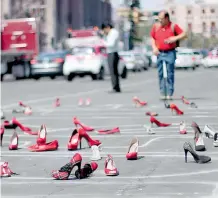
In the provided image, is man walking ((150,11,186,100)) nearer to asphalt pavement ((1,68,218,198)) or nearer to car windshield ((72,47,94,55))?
asphalt pavement ((1,68,218,198))

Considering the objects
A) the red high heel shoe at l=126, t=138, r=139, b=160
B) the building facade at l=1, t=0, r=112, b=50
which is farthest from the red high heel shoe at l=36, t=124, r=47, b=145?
the building facade at l=1, t=0, r=112, b=50

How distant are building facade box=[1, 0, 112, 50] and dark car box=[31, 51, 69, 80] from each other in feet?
174

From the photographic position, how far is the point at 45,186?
8055 mm

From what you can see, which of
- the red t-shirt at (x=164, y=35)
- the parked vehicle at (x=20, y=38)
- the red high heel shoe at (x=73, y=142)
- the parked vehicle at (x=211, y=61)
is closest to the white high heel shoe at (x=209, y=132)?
the red high heel shoe at (x=73, y=142)

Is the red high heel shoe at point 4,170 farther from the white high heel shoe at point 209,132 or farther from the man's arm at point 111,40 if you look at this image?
the man's arm at point 111,40

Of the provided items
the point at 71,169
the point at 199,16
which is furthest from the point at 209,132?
the point at 199,16

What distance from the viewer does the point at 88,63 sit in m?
43.8

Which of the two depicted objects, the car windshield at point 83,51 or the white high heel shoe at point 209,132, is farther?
the car windshield at point 83,51

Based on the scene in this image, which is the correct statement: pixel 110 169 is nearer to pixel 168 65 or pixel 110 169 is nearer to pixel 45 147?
pixel 45 147

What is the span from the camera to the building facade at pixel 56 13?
389ft

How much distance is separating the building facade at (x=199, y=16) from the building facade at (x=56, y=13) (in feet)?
47.9

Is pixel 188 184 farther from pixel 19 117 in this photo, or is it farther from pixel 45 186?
pixel 19 117

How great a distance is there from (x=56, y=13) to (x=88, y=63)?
102551 millimetres

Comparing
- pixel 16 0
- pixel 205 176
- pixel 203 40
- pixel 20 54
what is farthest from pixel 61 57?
pixel 203 40
